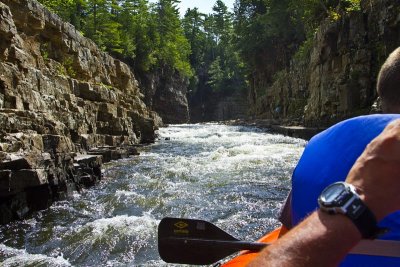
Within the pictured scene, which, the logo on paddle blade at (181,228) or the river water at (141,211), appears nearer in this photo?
the logo on paddle blade at (181,228)

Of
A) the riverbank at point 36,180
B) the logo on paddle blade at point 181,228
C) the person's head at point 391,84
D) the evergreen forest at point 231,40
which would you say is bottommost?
the riverbank at point 36,180

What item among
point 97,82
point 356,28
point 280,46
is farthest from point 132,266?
point 280,46

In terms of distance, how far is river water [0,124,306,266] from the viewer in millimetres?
5492

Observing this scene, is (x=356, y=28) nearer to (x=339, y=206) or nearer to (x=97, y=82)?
(x=97, y=82)

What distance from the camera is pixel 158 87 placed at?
50.5 meters

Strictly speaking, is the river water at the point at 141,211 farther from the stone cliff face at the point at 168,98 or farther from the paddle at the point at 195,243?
the stone cliff face at the point at 168,98

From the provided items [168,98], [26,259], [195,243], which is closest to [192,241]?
[195,243]

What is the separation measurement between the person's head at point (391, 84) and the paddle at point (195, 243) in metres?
1.11

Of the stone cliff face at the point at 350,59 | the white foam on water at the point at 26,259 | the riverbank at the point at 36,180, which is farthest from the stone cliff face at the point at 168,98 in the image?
Answer: the white foam on water at the point at 26,259

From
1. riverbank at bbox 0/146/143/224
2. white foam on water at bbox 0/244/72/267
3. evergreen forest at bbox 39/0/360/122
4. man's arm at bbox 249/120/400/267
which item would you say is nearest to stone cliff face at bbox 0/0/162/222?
riverbank at bbox 0/146/143/224

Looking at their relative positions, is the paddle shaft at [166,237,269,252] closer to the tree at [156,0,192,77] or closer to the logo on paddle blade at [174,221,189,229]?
the logo on paddle blade at [174,221,189,229]

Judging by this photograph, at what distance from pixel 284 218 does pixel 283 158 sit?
11883mm

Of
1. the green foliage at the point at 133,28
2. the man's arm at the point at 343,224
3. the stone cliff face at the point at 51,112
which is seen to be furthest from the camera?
the green foliage at the point at 133,28

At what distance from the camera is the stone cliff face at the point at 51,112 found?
24.0ft
